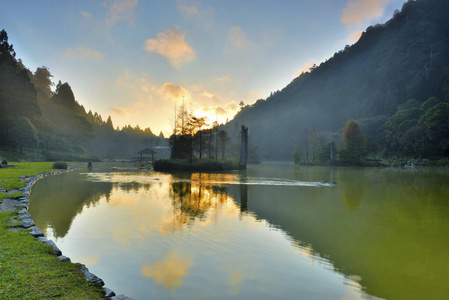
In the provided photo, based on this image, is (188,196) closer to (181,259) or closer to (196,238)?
(196,238)

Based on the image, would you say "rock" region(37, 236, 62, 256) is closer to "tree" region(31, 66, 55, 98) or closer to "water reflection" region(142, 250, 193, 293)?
"water reflection" region(142, 250, 193, 293)

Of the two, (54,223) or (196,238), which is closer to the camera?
(196,238)

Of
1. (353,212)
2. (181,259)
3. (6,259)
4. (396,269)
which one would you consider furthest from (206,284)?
(353,212)

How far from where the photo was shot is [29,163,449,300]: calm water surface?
4746mm

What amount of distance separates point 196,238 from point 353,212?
7.32 m

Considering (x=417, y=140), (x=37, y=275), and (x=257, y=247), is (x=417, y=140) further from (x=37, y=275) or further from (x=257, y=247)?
(x=37, y=275)

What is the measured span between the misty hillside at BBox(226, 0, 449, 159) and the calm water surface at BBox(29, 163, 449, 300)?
82266 mm

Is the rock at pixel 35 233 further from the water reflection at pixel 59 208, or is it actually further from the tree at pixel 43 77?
the tree at pixel 43 77

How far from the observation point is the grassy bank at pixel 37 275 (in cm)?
367

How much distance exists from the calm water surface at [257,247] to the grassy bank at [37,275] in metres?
0.75

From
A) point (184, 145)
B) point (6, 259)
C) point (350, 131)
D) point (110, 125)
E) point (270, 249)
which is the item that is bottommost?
point (270, 249)

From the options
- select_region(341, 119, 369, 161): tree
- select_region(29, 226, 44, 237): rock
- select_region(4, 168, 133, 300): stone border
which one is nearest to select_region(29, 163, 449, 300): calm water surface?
select_region(4, 168, 133, 300): stone border

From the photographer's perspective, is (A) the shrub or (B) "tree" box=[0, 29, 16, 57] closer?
(A) the shrub

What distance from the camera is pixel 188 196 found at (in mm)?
15234
